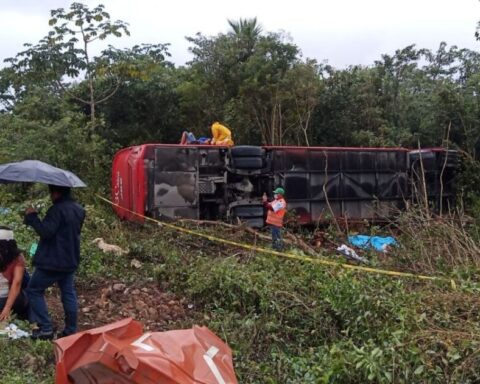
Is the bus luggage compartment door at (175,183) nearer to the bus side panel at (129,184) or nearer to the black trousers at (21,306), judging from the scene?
the bus side panel at (129,184)

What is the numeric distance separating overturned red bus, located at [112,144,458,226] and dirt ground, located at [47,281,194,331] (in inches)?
149

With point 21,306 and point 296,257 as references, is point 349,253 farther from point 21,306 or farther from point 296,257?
point 21,306

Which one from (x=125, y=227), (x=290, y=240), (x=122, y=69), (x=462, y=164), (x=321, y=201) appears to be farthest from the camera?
(x=122, y=69)

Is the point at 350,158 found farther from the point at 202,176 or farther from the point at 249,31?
the point at 249,31

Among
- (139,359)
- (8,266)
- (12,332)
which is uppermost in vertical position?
(8,266)

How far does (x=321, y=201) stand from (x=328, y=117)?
8267 mm

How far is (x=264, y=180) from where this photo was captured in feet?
39.6

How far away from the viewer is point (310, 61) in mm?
19375

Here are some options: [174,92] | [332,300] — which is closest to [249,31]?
[174,92]

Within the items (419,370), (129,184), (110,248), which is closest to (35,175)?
(419,370)

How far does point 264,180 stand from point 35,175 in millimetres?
7254

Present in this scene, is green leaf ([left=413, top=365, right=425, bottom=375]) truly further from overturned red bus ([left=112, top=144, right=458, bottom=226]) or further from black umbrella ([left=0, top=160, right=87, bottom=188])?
overturned red bus ([left=112, top=144, right=458, bottom=226])

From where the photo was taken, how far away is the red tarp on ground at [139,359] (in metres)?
3.57

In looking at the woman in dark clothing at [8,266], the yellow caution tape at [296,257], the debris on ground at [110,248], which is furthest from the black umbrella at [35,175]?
the debris on ground at [110,248]
